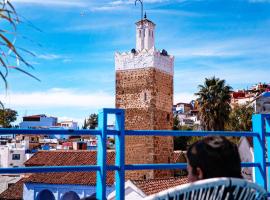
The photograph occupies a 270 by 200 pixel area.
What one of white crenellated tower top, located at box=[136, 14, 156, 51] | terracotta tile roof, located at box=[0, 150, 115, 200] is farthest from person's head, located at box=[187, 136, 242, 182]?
white crenellated tower top, located at box=[136, 14, 156, 51]

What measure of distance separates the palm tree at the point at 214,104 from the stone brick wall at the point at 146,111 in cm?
394

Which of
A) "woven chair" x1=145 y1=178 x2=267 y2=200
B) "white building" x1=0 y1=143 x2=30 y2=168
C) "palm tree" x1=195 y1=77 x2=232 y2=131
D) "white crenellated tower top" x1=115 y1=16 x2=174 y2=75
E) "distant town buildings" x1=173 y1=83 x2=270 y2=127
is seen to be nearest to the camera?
"woven chair" x1=145 y1=178 x2=267 y2=200

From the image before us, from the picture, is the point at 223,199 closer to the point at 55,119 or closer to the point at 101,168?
the point at 101,168

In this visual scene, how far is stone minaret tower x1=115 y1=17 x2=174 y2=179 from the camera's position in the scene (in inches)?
1127

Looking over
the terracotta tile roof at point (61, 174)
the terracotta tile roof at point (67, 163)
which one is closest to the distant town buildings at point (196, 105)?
the terracotta tile roof at point (67, 163)

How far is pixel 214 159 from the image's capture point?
1.63 meters

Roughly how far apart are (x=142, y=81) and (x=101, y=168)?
87.1ft

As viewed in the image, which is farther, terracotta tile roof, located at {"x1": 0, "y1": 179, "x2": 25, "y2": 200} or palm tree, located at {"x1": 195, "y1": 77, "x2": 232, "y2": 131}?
palm tree, located at {"x1": 195, "y1": 77, "x2": 232, "y2": 131}

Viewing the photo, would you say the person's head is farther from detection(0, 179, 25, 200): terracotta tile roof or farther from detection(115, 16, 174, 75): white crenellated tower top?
detection(115, 16, 174, 75): white crenellated tower top

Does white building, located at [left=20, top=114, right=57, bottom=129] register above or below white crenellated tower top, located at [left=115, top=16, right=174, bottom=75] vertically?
below

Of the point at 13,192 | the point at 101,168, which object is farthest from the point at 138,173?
the point at 101,168

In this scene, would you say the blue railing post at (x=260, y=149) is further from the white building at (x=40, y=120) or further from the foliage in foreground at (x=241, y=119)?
the white building at (x=40, y=120)

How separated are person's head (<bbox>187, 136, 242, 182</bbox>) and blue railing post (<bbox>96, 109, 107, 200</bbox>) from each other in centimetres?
141

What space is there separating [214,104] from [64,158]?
1195 cm
